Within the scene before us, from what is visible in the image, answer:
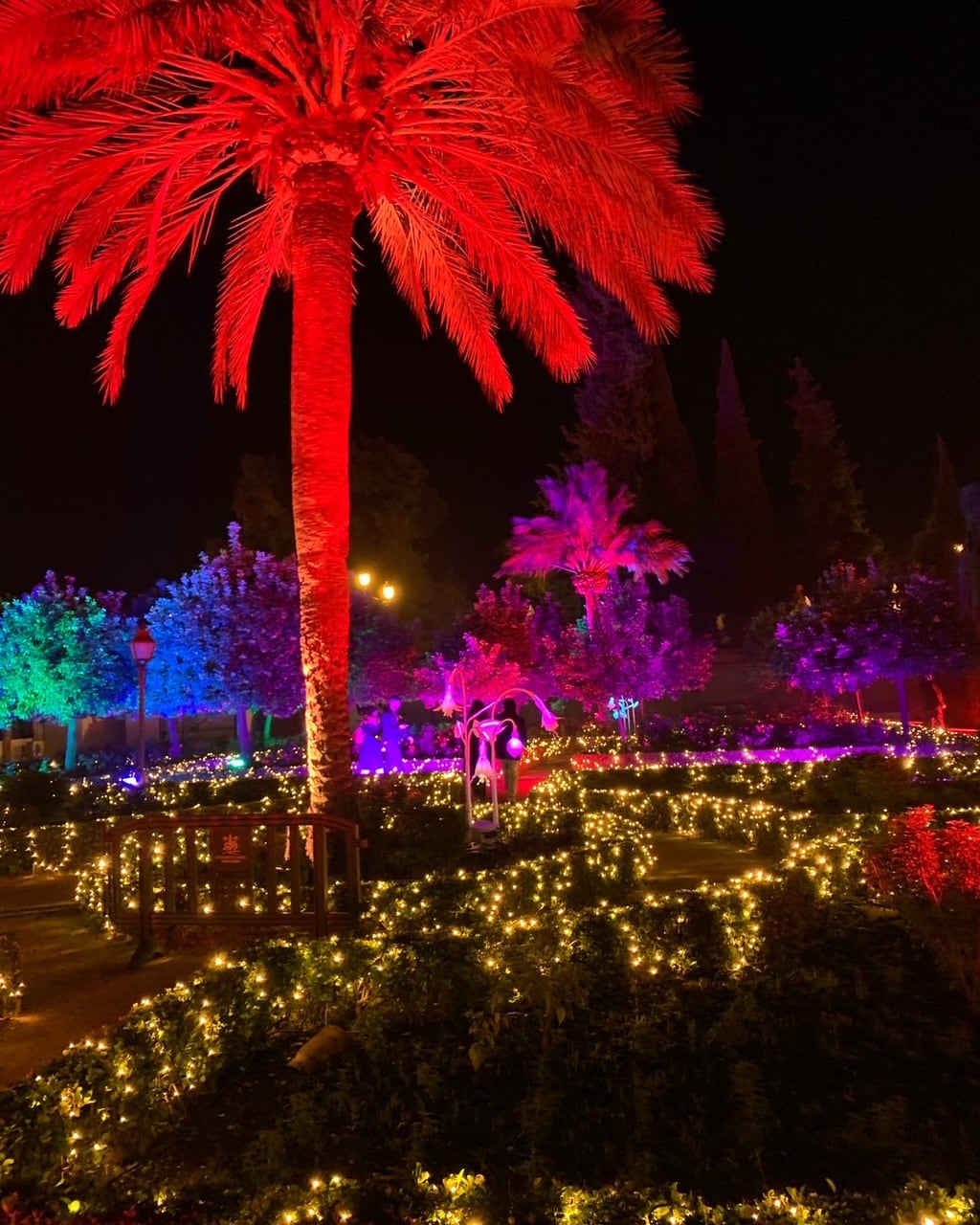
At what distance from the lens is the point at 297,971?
214 inches

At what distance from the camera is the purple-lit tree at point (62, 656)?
2653cm

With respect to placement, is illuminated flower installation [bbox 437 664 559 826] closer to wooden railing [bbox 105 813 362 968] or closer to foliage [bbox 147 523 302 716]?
wooden railing [bbox 105 813 362 968]

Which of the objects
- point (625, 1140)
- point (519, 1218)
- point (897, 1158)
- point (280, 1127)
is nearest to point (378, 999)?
point (280, 1127)

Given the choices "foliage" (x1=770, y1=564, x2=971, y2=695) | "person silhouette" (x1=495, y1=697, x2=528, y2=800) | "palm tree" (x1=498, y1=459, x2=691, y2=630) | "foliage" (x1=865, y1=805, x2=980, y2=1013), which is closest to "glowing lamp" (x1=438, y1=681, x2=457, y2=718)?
"person silhouette" (x1=495, y1=697, x2=528, y2=800)

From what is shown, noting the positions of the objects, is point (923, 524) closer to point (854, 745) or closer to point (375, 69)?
point (854, 745)

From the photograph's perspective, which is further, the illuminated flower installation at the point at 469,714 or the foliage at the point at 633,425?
the foliage at the point at 633,425

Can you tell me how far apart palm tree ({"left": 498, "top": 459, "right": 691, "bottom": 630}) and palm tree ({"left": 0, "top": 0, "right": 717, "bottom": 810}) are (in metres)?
25.5

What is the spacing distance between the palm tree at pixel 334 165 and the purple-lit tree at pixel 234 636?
15582mm

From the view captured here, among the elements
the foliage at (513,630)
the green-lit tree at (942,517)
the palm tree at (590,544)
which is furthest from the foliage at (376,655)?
the green-lit tree at (942,517)

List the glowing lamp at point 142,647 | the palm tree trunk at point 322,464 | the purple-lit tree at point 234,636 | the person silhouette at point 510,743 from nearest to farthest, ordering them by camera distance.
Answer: the palm tree trunk at point 322,464 < the person silhouette at point 510,743 < the glowing lamp at point 142,647 < the purple-lit tree at point 234,636

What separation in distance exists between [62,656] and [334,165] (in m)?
21.5

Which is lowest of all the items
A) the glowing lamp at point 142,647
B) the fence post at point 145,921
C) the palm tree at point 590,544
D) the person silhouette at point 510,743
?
the fence post at point 145,921

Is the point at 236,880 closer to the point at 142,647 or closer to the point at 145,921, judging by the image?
the point at 145,921

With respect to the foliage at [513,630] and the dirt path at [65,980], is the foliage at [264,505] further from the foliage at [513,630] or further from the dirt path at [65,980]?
the dirt path at [65,980]
